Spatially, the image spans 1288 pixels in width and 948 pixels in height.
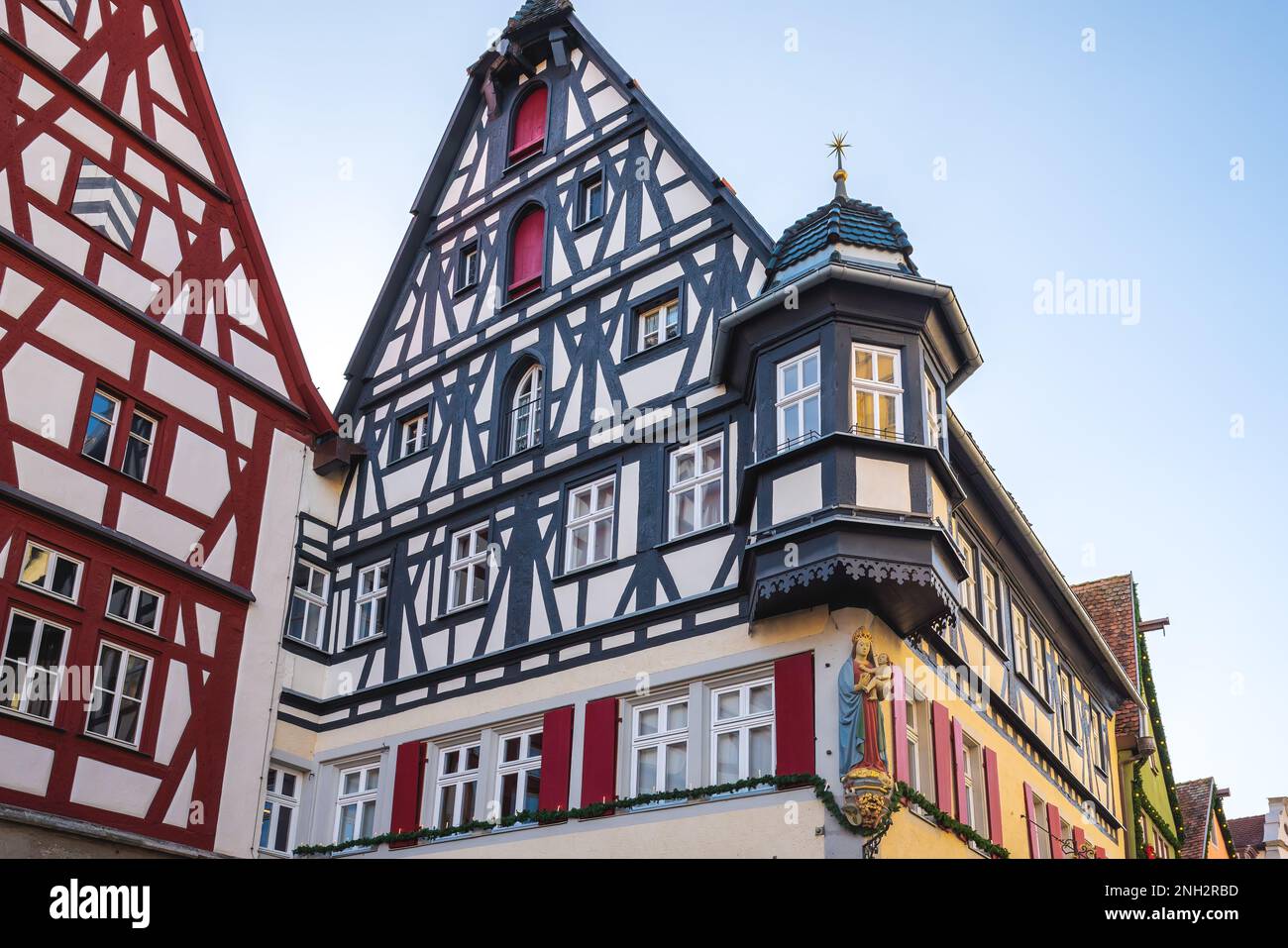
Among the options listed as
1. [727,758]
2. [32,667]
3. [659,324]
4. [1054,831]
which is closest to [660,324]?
[659,324]

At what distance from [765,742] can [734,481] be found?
11.4ft

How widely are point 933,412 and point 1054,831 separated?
7983 mm

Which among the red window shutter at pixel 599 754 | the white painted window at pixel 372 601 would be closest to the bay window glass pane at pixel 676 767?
the red window shutter at pixel 599 754

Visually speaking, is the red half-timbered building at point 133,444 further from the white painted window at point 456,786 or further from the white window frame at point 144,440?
the white painted window at point 456,786

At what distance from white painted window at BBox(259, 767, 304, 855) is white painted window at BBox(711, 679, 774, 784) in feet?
24.0

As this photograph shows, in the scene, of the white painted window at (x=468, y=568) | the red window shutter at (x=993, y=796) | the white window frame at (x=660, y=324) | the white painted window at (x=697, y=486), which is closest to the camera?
the white painted window at (x=697, y=486)

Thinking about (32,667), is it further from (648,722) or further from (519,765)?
(648,722)

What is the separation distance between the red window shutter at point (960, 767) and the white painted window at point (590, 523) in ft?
17.0

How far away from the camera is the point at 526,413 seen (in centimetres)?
2241

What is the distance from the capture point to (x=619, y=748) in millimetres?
18406

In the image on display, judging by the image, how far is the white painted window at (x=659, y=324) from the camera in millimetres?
20750
